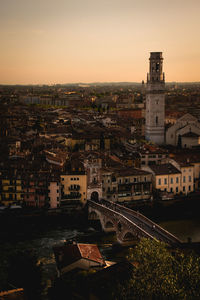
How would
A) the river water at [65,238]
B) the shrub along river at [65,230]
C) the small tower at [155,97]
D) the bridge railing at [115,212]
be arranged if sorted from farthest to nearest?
the small tower at [155,97], the shrub along river at [65,230], the river water at [65,238], the bridge railing at [115,212]

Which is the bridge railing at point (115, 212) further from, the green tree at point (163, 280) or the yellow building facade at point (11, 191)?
the green tree at point (163, 280)

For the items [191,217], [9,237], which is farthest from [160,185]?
[9,237]

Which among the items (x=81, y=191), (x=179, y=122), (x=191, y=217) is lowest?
(x=191, y=217)

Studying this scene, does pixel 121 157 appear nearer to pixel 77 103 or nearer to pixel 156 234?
pixel 156 234

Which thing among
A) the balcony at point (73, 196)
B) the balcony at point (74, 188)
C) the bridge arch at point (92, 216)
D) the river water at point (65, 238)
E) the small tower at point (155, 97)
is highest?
the small tower at point (155, 97)

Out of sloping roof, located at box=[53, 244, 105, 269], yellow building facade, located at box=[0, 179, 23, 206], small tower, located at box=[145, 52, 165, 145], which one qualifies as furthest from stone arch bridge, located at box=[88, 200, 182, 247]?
small tower, located at box=[145, 52, 165, 145]

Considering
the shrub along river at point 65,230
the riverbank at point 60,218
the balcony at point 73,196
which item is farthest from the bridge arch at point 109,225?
the balcony at point 73,196
